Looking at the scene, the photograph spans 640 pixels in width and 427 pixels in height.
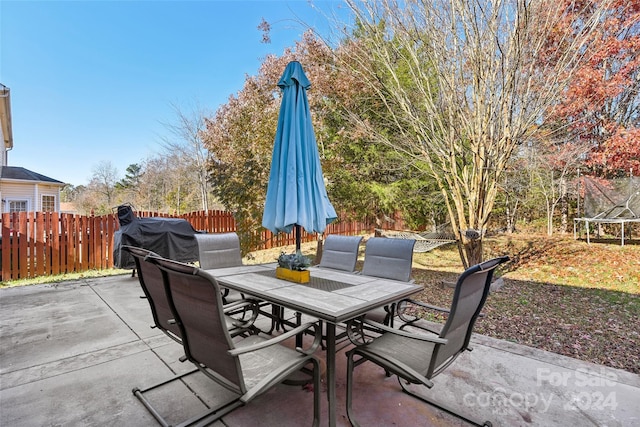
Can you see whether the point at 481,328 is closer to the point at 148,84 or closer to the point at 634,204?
the point at 634,204

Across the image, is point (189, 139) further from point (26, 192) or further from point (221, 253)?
point (221, 253)

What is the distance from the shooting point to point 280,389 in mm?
2176

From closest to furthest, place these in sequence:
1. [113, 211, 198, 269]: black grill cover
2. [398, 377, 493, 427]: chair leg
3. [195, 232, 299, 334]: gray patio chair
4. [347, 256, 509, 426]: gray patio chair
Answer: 1. [347, 256, 509, 426]: gray patio chair
2. [398, 377, 493, 427]: chair leg
3. [195, 232, 299, 334]: gray patio chair
4. [113, 211, 198, 269]: black grill cover

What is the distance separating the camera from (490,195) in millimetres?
4605

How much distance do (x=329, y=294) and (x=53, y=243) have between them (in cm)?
653

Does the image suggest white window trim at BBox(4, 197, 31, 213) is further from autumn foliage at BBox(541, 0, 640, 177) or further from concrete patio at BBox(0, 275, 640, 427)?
autumn foliage at BBox(541, 0, 640, 177)

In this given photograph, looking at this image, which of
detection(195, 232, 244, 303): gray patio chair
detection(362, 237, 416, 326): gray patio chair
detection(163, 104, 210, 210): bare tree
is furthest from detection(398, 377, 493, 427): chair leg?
detection(163, 104, 210, 210): bare tree

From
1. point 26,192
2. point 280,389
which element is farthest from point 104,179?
point 280,389

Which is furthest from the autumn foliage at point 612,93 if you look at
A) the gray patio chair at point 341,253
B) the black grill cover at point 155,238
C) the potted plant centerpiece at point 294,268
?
the black grill cover at point 155,238

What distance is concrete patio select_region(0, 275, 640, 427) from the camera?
1839 mm

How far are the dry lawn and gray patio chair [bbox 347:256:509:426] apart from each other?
171cm

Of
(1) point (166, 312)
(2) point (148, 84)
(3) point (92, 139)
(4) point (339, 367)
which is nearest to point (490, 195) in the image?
(4) point (339, 367)

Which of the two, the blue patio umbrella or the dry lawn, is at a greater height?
the blue patio umbrella

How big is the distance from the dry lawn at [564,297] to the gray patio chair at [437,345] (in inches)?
67.1
